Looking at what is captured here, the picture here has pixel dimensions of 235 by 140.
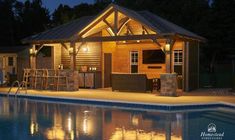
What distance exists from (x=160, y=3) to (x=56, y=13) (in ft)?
45.9

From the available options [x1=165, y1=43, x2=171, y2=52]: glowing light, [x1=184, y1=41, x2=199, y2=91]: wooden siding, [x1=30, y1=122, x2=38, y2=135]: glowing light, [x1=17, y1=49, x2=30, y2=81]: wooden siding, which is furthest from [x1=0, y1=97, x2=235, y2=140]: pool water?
[x1=17, y1=49, x2=30, y2=81]: wooden siding

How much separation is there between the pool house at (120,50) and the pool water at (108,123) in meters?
4.98

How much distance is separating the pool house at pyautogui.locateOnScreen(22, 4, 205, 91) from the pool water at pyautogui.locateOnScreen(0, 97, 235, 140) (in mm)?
4981

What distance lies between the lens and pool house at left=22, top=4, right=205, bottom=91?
17.7 m

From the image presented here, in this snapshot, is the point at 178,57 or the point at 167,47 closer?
the point at 167,47

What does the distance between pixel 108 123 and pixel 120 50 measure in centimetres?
1153

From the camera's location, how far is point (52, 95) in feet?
54.1

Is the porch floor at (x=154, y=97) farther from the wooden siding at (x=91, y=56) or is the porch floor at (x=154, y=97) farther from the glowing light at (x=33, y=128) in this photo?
the glowing light at (x=33, y=128)

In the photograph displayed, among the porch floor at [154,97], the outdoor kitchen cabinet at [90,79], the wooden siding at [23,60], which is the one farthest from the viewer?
the wooden siding at [23,60]

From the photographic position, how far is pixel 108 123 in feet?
33.0

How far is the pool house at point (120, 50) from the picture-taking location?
1767 cm

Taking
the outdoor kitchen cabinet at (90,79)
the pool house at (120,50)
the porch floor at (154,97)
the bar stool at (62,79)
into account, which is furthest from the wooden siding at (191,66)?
the bar stool at (62,79)

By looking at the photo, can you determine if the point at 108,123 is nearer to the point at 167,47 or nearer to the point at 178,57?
the point at 167,47

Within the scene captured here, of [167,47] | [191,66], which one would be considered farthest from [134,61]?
[167,47]
